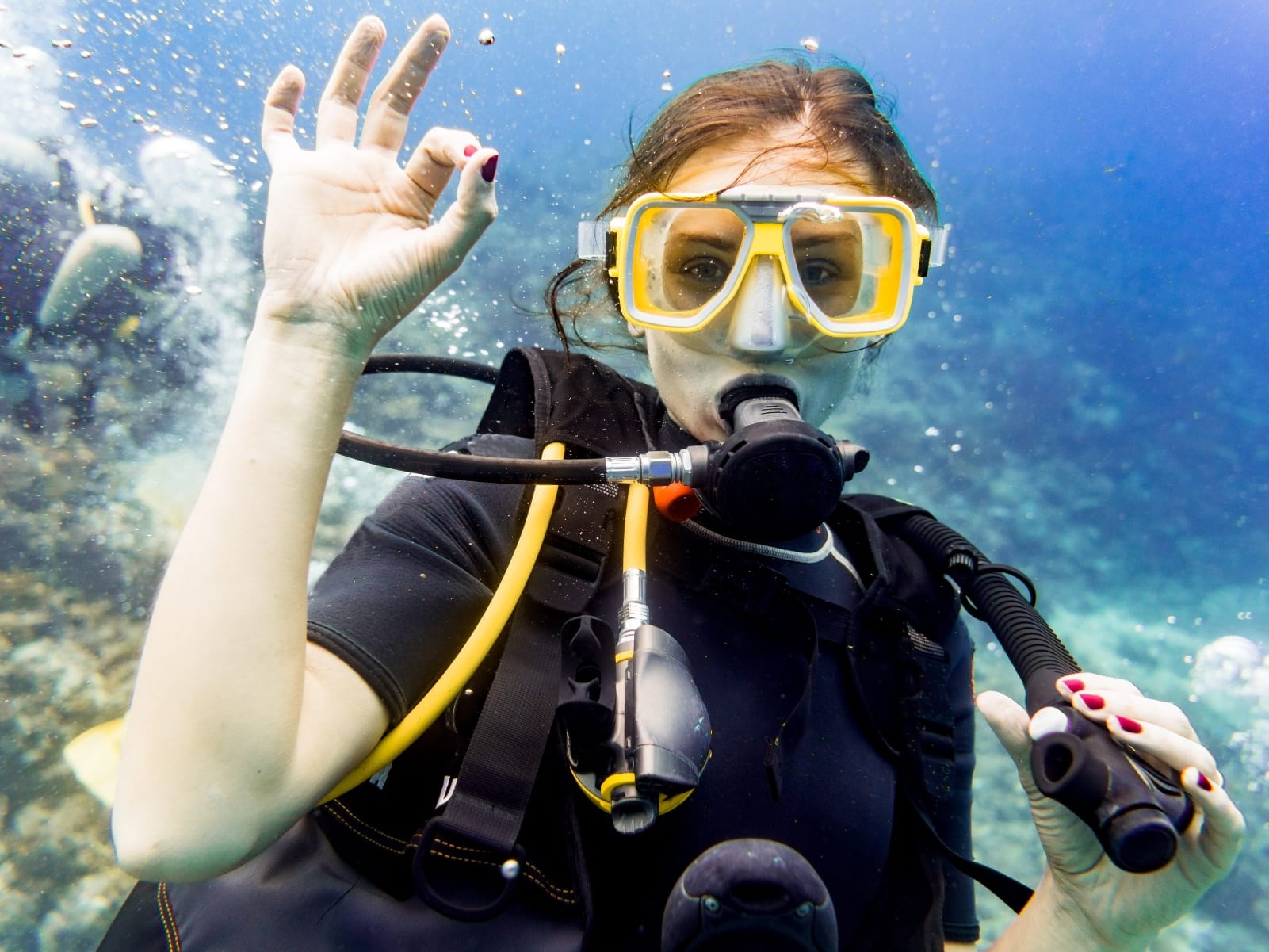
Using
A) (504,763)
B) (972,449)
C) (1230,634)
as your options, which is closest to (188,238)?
(504,763)

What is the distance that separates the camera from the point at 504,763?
4.87ft

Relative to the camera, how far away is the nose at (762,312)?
5.85 feet

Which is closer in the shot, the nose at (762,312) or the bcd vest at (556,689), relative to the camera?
the bcd vest at (556,689)

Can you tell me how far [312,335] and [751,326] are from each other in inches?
42.2

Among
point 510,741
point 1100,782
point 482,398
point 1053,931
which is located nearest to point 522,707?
point 510,741

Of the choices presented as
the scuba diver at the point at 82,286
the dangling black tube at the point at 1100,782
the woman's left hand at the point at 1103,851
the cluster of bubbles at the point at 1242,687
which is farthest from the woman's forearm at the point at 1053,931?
the cluster of bubbles at the point at 1242,687

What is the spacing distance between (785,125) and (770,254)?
2.06 feet

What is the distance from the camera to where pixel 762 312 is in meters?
1.81

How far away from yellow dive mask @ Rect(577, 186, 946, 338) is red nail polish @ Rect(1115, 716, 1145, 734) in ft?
3.55

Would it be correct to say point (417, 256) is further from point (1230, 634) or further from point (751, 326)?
point (1230, 634)

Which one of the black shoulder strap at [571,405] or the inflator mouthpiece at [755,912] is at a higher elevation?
the black shoulder strap at [571,405]

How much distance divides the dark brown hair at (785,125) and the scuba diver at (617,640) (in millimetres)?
17

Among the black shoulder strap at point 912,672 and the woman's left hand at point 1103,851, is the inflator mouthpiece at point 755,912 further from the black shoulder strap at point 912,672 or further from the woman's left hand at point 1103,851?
the black shoulder strap at point 912,672

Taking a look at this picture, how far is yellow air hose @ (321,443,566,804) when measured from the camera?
140 centimetres
